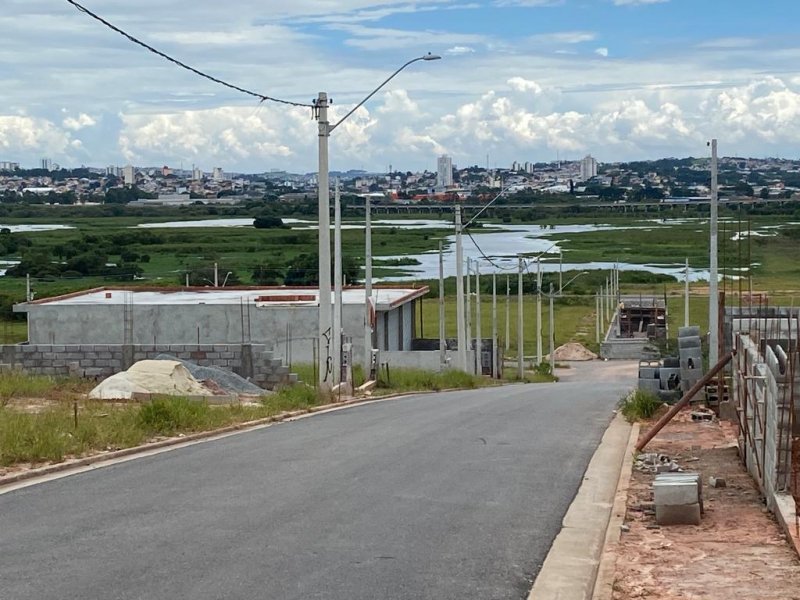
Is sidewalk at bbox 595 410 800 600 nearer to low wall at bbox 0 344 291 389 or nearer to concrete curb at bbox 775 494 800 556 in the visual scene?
concrete curb at bbox 775 494 800 556

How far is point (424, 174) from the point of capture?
365ft

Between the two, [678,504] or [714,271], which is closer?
[678,504]

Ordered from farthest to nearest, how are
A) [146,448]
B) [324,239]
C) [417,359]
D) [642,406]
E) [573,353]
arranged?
[573,353], [417,359], [324,239], [642,406], [146,448]

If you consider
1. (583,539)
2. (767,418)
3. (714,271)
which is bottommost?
(583,539)

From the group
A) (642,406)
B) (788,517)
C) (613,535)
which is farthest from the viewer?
(642,406)

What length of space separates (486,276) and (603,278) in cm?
1719

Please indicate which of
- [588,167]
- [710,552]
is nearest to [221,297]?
[710,552]

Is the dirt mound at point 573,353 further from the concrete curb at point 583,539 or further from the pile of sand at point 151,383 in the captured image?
the concrete curb at point 583,539

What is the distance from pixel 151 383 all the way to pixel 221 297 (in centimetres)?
2692

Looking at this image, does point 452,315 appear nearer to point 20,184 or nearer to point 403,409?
point 403,409

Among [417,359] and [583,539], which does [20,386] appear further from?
[417,359]

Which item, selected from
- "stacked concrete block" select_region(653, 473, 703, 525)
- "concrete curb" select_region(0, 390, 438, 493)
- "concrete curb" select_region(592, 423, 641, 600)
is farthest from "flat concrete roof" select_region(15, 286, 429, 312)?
"stacked concrete block" select_region(653, 473, 703, 525)

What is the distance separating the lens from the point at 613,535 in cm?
1155

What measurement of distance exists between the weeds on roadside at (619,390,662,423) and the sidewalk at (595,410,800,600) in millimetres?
6819
